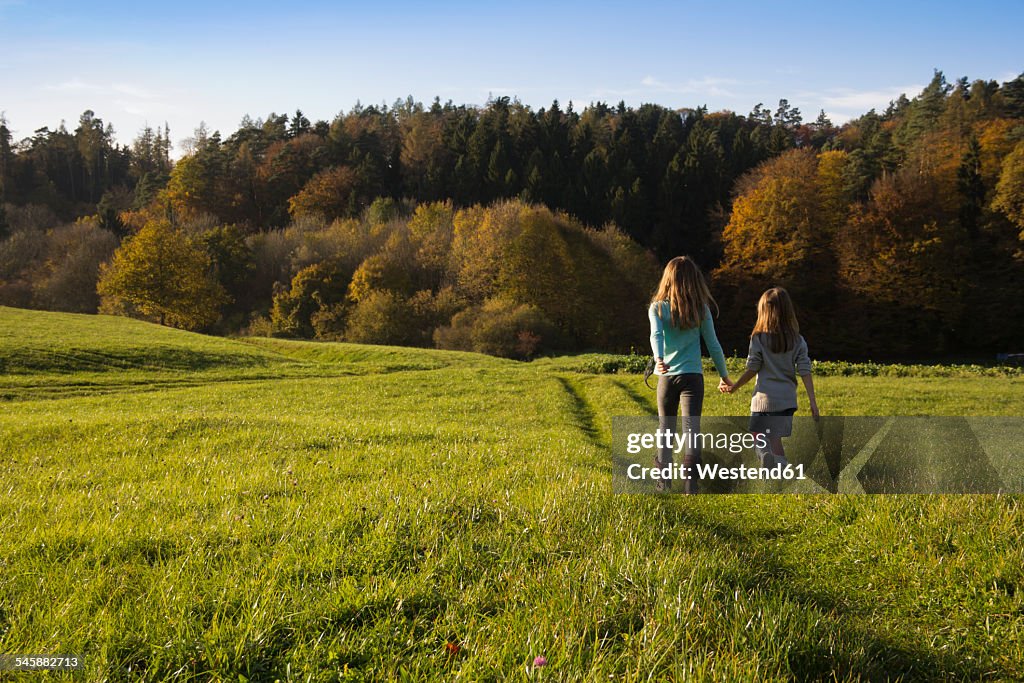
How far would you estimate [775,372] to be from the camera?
29.0 ft

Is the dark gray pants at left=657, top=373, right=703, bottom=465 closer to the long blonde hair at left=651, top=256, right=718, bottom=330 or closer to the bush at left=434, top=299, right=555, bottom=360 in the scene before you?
the long blonde hair at left=651, top=256, right=718, bottom=330

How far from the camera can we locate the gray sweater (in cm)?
877

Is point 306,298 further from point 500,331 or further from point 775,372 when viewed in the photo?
point 775,372

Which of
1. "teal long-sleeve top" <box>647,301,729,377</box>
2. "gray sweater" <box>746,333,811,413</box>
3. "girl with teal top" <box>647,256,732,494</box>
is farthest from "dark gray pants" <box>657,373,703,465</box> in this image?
"gray sweater" <box>746,333,811,413</box>

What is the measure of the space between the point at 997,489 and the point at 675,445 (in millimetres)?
3966

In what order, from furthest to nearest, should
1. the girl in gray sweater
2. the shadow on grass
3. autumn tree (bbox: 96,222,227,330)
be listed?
autumn tree (bbox: 96,222,227,330) < the girl in gray sweater < the shadow on grass

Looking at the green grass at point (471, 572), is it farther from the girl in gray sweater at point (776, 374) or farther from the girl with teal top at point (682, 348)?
the girl in gray sweater at point (776, 374)

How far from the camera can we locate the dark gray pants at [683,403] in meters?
8.23

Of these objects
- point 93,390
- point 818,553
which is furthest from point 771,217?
point 818,553

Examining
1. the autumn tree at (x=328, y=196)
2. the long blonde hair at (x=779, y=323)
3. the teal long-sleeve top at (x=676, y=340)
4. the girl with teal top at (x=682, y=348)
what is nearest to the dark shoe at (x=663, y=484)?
the girl with teal top at (x=682, y=348)

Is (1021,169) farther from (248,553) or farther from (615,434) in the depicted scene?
(248,553)

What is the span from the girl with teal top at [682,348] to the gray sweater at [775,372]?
2.41 feet

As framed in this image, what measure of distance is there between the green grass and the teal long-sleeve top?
1806 millimetres

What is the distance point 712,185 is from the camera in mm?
96875
